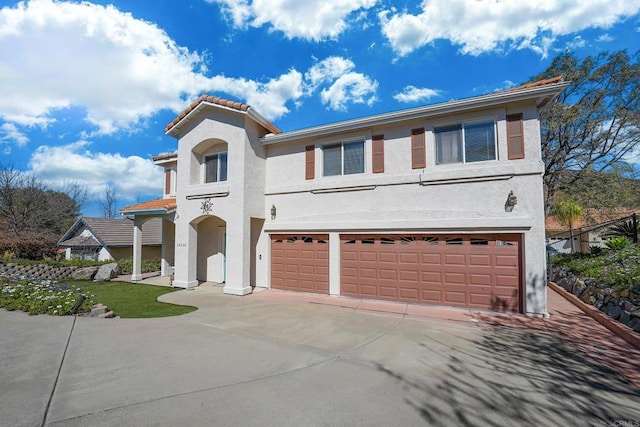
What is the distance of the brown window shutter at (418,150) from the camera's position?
9469 mm

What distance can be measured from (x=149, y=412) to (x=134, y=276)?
40.1ft

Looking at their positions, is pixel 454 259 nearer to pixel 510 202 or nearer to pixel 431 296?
pixel 431 296

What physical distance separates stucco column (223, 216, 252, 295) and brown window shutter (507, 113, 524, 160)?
9.01 m

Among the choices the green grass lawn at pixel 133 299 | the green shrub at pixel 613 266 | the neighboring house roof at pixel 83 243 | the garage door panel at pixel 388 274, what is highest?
the neighboring house roof at pixel 83 243

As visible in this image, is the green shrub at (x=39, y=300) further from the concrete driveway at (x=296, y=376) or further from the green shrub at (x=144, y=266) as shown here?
the green shrub at (x=144, y=266)

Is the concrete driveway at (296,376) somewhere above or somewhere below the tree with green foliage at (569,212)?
below

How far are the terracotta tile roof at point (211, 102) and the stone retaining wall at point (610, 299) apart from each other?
41.0ft

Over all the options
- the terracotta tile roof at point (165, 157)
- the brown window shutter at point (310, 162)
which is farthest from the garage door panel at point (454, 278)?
the terracotta tile roof at point (165, 157)

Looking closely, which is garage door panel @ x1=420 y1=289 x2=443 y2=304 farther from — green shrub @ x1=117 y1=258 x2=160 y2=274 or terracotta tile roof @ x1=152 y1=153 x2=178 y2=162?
green shrub @ x1=117 y1=258 x2=160 y2=274

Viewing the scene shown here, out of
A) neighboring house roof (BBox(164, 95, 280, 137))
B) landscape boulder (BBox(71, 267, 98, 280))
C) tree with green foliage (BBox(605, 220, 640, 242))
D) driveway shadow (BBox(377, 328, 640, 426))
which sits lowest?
driveway shadow (BBox(377, 328, 640, 426))

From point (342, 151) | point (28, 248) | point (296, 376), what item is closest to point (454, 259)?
point (342, 151)

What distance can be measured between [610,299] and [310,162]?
992 centimetres

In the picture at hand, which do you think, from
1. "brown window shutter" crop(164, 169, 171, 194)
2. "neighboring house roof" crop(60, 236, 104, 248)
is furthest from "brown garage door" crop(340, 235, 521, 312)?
"neighboring house roof" crop(60, 236, 104, 248)

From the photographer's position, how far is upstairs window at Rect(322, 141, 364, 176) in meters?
10.6
